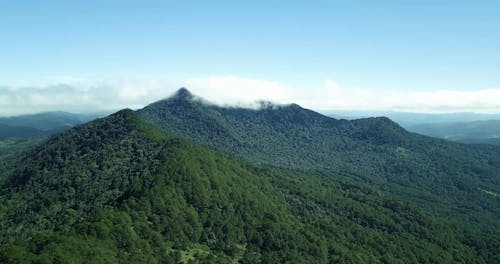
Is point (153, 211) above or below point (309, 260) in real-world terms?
above

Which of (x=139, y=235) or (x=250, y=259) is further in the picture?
(x=250, y=259)

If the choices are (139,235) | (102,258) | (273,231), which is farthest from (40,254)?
(273,231)

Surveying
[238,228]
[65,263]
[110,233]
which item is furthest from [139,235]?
[238,228]

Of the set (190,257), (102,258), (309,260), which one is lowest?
(309,260)

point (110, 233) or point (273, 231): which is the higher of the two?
point (110, 233)

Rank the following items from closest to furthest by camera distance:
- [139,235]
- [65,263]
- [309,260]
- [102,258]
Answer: [65,263], [102,258], [139,235], [309,260]

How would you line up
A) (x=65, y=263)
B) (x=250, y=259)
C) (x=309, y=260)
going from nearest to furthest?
1. (x=65, y=263)
2. (x=250, y=259)
3. (x=309, y=260)

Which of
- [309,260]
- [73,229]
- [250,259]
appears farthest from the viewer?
[309,260]

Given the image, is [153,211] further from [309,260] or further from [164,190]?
[309,260]

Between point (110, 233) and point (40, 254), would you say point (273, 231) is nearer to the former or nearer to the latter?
point (110, 233)
